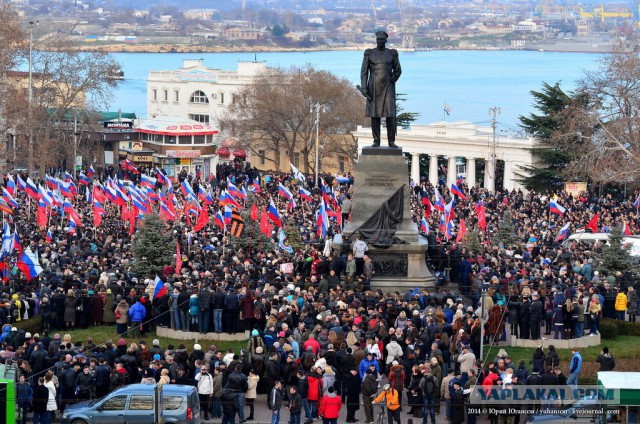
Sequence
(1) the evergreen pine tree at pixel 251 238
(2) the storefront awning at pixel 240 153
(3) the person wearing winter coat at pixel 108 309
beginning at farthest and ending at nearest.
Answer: (2) the storefront awning at pixel 240 153 → (1) the evergreen pine tree at pixel 251 238 → (3) the person wearing winter coat at pixel 108 309

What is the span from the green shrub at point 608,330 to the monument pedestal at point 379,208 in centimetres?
378

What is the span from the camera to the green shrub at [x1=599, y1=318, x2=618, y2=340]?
111 ft

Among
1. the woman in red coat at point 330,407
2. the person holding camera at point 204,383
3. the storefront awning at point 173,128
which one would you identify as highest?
the person holding camera at point 204,383

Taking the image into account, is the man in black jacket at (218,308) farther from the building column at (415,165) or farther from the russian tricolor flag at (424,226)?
the building column at (415,165)

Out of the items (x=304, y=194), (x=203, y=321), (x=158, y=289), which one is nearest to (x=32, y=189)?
(x=304, y=194)

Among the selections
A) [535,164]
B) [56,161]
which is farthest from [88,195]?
[535,164]

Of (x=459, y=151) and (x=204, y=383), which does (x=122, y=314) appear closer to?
(x=204, y=383)

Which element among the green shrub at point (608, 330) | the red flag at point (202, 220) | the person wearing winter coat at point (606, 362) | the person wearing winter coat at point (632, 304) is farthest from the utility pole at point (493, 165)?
the person wearing winter coat at point (606, 362)

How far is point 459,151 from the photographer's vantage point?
86625 mm

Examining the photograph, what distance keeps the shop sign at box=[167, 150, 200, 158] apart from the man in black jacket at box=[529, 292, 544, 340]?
57.8m

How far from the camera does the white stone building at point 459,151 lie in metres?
82.7

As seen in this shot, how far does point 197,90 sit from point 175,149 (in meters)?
25.4

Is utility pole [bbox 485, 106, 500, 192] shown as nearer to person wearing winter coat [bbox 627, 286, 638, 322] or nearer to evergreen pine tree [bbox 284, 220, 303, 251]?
evergreen pine tree [bbox 284, 220, 303, 251]

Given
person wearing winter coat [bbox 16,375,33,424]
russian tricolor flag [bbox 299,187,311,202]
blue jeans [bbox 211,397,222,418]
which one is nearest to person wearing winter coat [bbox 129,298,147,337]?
blue jeans [bbox 211,397,222,418]
